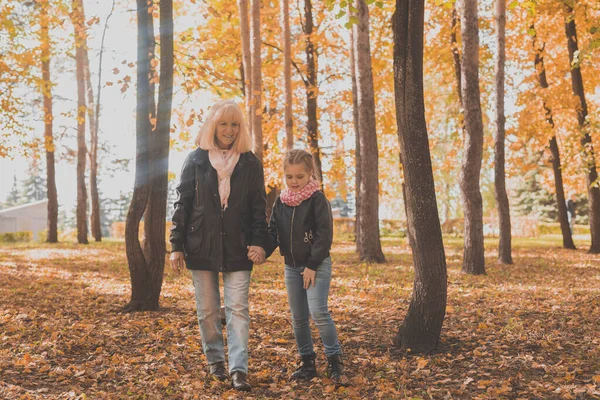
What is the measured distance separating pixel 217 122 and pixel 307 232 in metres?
1.15

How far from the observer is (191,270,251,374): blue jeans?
4.57 meters

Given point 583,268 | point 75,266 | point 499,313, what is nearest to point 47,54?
point 75,266

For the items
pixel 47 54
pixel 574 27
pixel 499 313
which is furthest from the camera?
pixel 574 27

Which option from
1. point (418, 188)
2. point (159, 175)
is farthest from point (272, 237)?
point (159, 175)

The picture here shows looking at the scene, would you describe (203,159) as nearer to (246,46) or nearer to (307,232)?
(307,232)

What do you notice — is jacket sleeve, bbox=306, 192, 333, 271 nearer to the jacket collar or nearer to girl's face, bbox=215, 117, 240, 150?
the jacket collar

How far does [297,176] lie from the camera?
456 cm

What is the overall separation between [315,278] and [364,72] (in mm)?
9340

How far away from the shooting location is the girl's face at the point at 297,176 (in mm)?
4562

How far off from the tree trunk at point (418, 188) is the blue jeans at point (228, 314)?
1722 millimetres

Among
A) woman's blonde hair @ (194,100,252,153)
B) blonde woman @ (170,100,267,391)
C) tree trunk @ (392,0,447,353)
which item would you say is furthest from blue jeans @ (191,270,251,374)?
tree trunk @ (392,0,447,353)

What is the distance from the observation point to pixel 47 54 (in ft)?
49.7

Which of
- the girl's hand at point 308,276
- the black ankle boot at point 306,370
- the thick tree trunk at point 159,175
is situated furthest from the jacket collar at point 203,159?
the thick tree trunk at point 159,175

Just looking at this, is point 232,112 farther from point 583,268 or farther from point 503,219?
point 583,268
